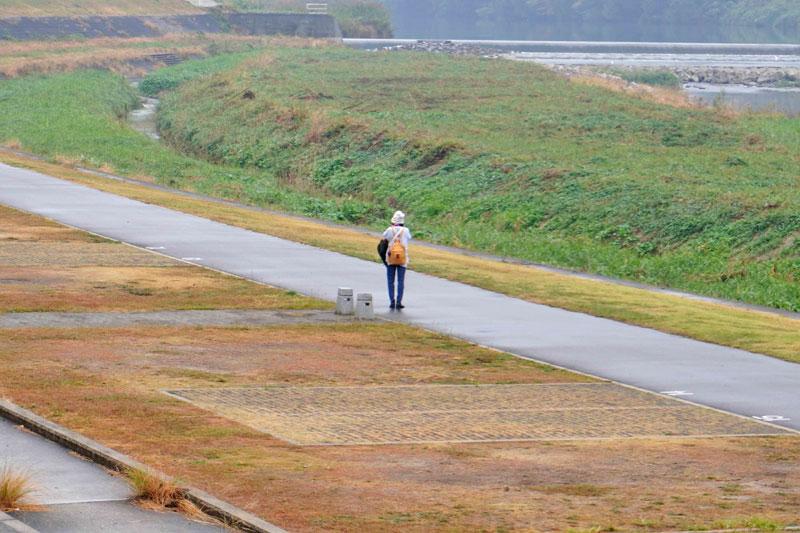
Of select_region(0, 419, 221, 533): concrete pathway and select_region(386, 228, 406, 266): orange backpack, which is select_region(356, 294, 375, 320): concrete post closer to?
select_region(386, 228, 406, 266): orange backpack

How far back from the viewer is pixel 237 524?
12.4m

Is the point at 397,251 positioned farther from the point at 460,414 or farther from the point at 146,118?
the point at 146,118

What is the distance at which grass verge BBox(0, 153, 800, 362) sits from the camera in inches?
981

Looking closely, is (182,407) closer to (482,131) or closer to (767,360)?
(767,360)

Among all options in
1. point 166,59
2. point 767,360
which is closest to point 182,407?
point 767,360

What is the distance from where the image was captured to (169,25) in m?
119

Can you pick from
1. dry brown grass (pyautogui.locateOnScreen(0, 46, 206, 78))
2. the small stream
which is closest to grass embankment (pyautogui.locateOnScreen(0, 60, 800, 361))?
the small stream

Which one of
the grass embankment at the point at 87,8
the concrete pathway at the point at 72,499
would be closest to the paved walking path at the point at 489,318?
the concrete pathway at the point at 72,499

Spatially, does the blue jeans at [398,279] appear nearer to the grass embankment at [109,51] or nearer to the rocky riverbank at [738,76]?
the grass embankment at [109,51]

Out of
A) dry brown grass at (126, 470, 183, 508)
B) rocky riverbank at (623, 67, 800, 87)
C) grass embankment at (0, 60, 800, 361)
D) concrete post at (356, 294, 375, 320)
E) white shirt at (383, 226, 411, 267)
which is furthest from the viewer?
rocky riverbank at (623, 67, 800, 87)

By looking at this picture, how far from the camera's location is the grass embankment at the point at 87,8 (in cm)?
10531

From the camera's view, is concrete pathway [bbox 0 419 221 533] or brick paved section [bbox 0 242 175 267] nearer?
concrete pathway [bbox 0 419 221 533]

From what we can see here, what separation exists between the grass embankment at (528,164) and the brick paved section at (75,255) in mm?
9851

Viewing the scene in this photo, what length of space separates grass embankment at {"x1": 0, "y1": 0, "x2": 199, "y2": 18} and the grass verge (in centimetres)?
6806
